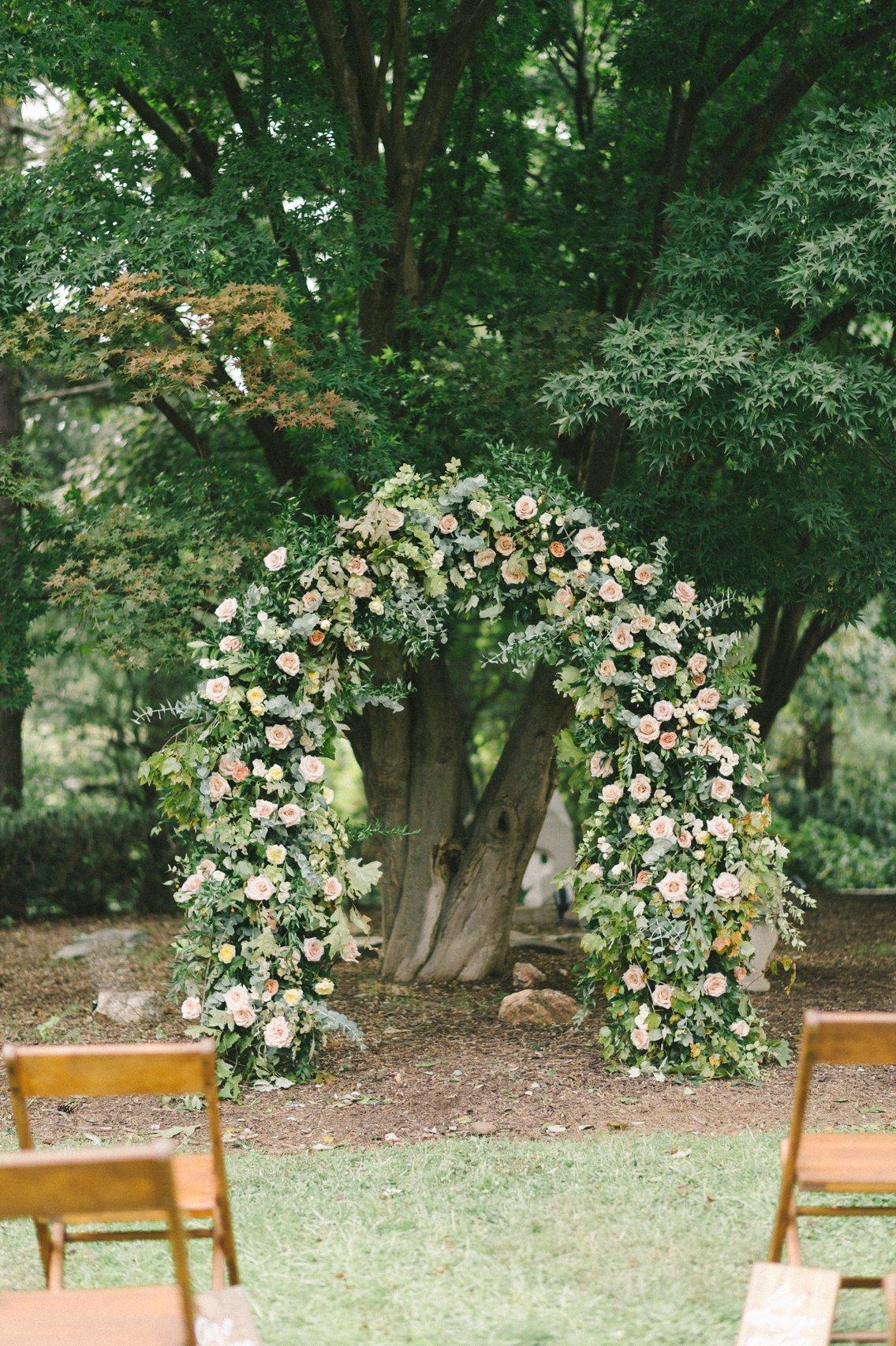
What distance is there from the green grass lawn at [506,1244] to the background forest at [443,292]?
3.03 m

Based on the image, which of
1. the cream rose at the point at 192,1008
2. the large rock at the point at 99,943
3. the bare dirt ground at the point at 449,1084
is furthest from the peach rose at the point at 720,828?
the large rock at the point at 99,943

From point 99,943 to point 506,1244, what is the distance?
6.85 meters

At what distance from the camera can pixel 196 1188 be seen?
320cm

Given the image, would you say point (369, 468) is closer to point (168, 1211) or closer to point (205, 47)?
point (205, 47)

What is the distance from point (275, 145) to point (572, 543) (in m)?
2.75

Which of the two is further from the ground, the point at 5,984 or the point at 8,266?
the point at 8,266

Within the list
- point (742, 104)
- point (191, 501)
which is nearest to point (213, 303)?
point (191, 501)

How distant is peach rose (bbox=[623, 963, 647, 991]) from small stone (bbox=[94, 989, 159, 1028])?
2962mm

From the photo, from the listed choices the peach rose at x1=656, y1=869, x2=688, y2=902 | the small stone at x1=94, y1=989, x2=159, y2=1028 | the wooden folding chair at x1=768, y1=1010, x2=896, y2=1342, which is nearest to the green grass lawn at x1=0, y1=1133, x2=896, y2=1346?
the wooden folding chair at x1=768, y1=1010, x2=896, y2=1342

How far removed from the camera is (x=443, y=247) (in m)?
8.70

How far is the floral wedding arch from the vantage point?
5934 mm

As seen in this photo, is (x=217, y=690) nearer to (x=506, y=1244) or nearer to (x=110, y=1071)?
(x=506, y=1244)

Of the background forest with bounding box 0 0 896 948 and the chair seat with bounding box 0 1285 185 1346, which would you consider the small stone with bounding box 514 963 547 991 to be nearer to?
the background forest with bounding box 0 0 896 948

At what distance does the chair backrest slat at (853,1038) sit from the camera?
9.91 feet
